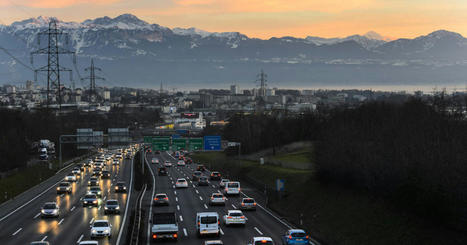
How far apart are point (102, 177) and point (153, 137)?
9.23 m

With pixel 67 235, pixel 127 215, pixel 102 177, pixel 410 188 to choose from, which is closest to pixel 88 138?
pixel 102 177

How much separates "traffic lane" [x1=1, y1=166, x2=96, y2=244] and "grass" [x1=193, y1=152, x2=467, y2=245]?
58.1 feet

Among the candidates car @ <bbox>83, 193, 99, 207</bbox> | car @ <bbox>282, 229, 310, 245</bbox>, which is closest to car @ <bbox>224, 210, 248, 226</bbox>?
car @ <bbox>282, 229, 310, 245</bbox>

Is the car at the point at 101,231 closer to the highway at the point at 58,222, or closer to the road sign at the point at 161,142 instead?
the highway at the point at 58,222

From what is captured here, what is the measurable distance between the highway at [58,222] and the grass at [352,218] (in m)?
14.0

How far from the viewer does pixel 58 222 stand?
4494 cm

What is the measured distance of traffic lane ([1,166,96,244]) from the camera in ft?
126

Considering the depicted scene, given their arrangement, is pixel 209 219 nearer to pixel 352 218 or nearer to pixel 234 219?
pixel 234 219

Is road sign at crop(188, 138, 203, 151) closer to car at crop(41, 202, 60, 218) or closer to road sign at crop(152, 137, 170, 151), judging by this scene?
road sign at crop(152, 137, 170, 151)

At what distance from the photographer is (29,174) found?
84125mm

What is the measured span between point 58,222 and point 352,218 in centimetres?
2134

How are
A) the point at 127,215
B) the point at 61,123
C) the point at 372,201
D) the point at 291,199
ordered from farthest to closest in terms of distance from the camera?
the point at 61,123 → the point at 291,199 → the point at 127,215 → the point at 372,201

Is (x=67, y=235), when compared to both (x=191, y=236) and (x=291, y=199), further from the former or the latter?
(x=291, y=199)

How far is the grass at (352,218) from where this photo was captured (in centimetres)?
3400
